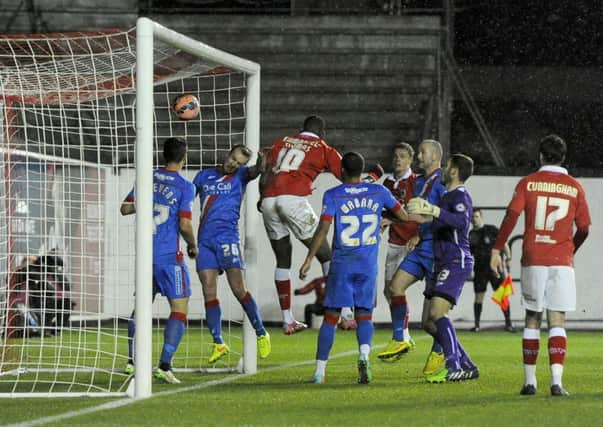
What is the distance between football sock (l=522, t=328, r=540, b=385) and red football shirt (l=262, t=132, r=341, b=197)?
9.51 ft

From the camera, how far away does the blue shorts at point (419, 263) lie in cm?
971

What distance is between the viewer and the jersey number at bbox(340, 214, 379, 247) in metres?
8.73

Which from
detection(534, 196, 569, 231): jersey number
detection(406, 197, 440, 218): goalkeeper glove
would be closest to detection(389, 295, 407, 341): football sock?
detection(406, 197, 440, 218): goalkeeper glove

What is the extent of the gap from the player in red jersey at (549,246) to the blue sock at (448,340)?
38.7 inches

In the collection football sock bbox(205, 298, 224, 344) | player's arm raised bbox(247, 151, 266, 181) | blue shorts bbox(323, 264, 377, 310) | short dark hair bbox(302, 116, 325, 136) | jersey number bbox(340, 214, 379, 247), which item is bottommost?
football sock bbox(205, 298, 224, 344)

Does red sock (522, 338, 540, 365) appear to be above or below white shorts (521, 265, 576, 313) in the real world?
below

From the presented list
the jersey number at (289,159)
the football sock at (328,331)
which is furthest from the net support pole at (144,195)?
the jersey number at (289,159)

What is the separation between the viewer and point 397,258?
11.0 meters

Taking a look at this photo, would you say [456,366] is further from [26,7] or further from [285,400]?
[26,7]

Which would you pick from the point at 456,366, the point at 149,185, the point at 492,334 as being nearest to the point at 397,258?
the point at 456,366

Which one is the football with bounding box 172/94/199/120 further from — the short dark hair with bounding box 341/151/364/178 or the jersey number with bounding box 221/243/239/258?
the short dark hair with bounding box 341/151/364/178

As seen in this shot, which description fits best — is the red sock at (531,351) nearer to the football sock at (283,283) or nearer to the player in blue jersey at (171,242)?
the player in blue jersey at (171,242)

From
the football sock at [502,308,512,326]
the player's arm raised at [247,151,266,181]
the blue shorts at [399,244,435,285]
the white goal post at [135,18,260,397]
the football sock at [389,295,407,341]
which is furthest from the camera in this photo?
the football sock at [502,308,512,326]

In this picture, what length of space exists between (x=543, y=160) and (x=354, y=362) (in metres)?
3.74
